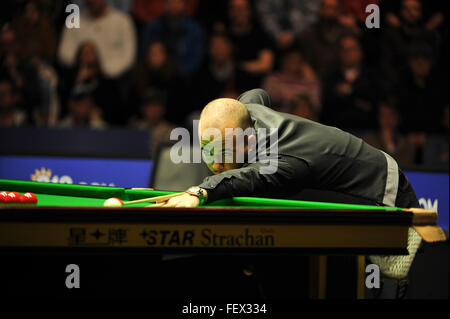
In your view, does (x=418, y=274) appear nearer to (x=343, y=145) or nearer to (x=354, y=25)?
(x=343, y=145)

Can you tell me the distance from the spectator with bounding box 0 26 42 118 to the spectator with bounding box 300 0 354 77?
275 centimetres

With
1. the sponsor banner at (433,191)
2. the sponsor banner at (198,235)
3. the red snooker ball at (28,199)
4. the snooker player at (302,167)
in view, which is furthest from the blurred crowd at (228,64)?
the red snooker ball at (28,199)

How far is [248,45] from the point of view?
20.8 feet

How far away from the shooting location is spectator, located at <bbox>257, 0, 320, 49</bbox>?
246 inches

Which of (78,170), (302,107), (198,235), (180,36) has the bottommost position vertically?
(198,235)

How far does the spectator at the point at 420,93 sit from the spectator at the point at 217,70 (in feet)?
5.28

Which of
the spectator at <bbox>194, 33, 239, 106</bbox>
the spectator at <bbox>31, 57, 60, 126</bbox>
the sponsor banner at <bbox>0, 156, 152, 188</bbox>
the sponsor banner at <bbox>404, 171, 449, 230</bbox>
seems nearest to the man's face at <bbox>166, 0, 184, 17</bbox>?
the spectator at <bbox>194, 33, 239, 106</bbox>

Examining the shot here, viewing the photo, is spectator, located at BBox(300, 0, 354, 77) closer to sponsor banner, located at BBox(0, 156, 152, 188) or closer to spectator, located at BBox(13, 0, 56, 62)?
sponsor banner, located at BBox(0, 156, 152, 188)

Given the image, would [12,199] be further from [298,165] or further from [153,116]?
[153,116]

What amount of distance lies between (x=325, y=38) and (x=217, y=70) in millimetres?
1083

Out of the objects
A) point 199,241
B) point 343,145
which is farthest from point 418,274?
point 199,241

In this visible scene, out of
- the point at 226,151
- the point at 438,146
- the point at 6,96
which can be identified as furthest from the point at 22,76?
the point at 226,151

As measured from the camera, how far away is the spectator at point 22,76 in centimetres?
671
